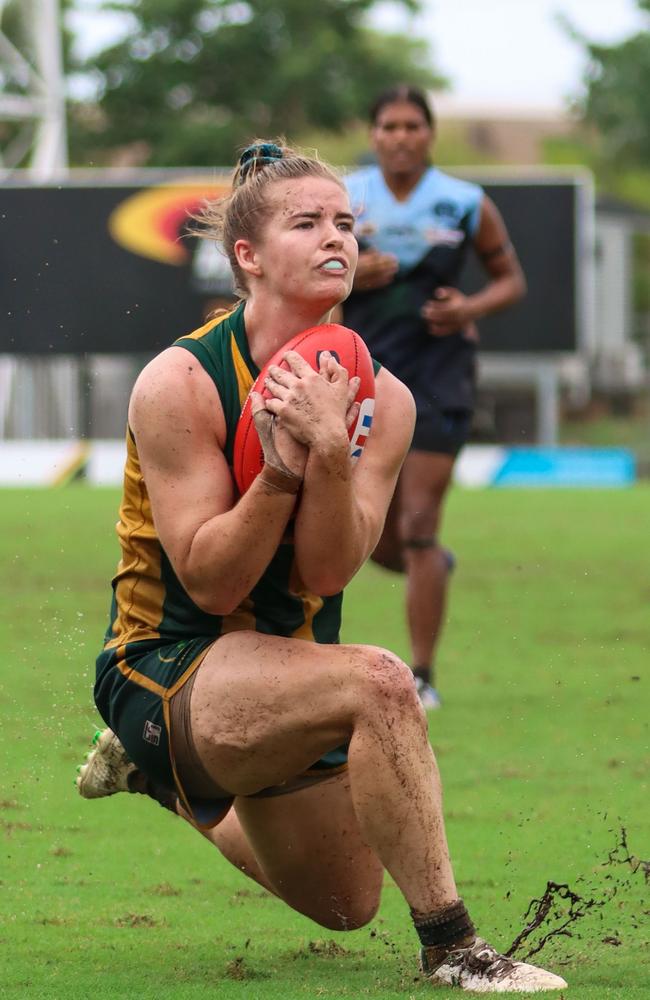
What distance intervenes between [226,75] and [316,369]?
45.9 m

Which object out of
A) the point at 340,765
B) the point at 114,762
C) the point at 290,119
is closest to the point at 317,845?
the point at 340,765

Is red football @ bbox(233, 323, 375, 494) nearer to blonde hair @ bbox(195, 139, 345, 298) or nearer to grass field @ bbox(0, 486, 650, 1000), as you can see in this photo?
blonde hair @ bbox(195, 139, 345, 298)

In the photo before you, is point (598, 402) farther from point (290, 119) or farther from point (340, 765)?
point (340, 765)

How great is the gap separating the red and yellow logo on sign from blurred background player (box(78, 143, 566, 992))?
698 inches

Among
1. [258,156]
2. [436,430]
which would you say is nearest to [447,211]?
[436,430]

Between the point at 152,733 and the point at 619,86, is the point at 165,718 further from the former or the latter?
the point at 619,86

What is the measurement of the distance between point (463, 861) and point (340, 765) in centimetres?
112

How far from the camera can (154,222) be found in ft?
72.6

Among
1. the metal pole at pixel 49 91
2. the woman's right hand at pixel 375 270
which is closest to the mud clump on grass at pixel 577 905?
the woman's right hand at pixel 375 270

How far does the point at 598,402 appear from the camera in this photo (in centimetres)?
4950

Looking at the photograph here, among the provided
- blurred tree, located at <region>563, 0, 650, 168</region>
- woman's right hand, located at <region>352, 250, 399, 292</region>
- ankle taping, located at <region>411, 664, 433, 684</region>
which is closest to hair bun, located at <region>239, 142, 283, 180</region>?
woman's right hand, located at <region>352, 250, 399, 292</region>

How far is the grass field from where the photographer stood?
415 cm

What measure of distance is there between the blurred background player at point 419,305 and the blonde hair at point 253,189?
348 centimetres

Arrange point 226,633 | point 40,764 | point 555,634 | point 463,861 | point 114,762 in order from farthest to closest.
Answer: point 555,634 → point 40,764 → point 463,861 → point 114,762 → point 226,633
